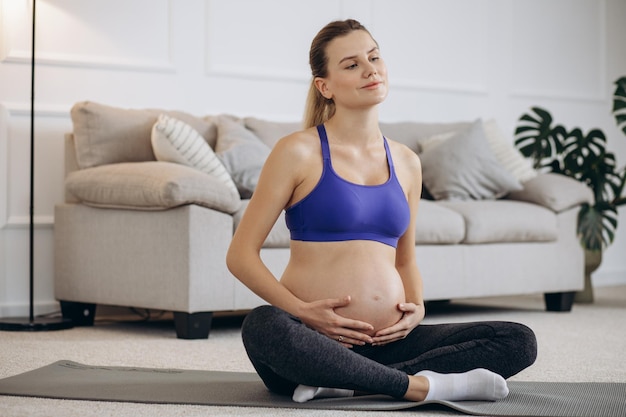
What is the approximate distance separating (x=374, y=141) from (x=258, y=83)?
2763 mm

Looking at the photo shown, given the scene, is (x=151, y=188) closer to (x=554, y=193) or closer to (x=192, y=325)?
(x=192, y=325)

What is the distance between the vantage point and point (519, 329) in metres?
2.21

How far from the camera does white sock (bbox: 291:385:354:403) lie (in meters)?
2.14

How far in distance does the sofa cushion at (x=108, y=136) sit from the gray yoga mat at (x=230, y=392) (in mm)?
1519

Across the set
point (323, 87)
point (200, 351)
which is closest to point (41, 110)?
point (200, 351)

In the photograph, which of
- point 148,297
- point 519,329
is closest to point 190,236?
point 148,297

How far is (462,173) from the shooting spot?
4711 millimetres

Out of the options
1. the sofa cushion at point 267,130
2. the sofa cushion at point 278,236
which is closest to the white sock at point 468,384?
the sofa cushion at point 278,236

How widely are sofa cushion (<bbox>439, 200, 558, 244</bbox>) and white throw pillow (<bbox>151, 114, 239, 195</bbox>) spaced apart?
1.16 m

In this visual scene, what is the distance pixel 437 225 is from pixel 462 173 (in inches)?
21.6

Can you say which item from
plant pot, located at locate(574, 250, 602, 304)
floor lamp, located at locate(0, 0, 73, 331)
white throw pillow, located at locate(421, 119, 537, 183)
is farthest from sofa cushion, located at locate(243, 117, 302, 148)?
plant pot, located at locate(574, 250, 602, 304)

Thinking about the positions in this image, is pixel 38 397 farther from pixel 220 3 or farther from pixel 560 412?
pixel 220 3

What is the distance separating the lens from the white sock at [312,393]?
2.14 m

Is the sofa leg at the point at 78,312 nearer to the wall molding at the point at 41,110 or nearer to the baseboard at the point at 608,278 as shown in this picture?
the wall molding at the point at 41,110
